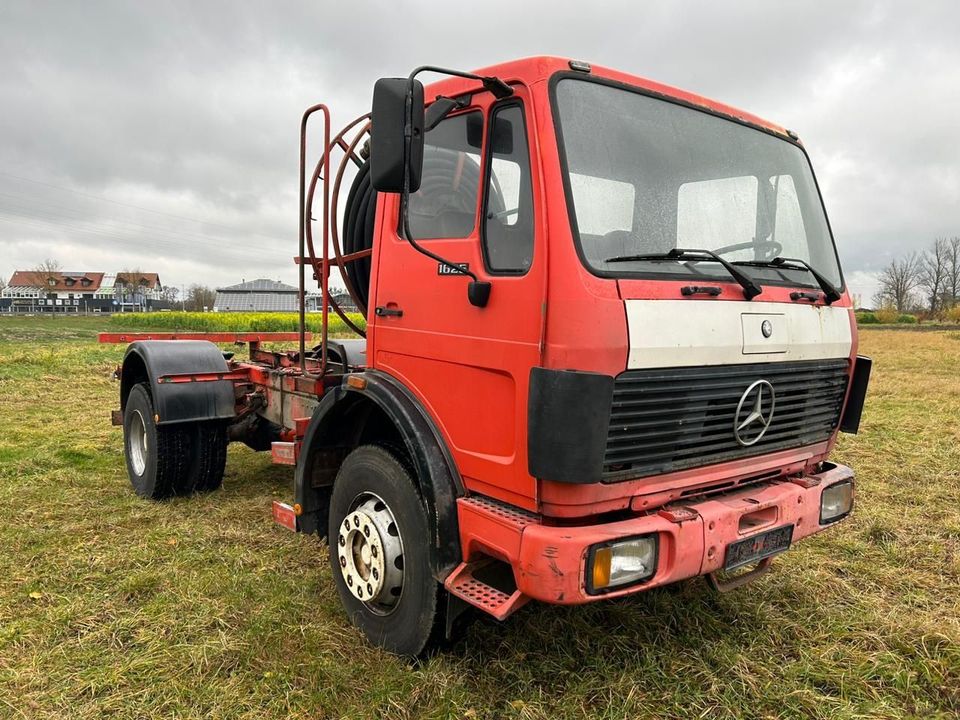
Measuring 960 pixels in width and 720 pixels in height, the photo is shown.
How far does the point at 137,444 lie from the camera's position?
5422mm

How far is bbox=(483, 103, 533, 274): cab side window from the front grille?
62 centimetres

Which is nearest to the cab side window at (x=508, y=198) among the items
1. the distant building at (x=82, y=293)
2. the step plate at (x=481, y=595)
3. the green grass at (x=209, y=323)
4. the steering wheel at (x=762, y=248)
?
the steering wheel at (x=762, y=248)

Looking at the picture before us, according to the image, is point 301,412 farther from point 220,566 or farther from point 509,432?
point 509,432

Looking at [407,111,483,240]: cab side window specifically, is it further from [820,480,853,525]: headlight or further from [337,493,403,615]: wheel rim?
[820,480,853,525]: headlight

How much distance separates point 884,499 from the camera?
521 cm

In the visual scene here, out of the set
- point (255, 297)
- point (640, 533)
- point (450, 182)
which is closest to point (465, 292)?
point (450, 182)

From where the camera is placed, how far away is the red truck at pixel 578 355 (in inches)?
91.0

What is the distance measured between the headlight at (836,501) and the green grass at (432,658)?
0.59 metres

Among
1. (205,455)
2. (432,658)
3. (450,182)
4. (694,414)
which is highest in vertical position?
(450,182)

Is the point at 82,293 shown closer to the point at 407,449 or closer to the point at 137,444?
the point at 137,444

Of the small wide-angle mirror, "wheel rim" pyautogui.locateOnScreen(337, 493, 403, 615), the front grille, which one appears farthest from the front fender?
the small wide-angle mirror

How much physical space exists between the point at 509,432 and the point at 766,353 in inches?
43.8

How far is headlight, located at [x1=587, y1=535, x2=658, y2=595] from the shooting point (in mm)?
2260

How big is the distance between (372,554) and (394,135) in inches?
70.3
